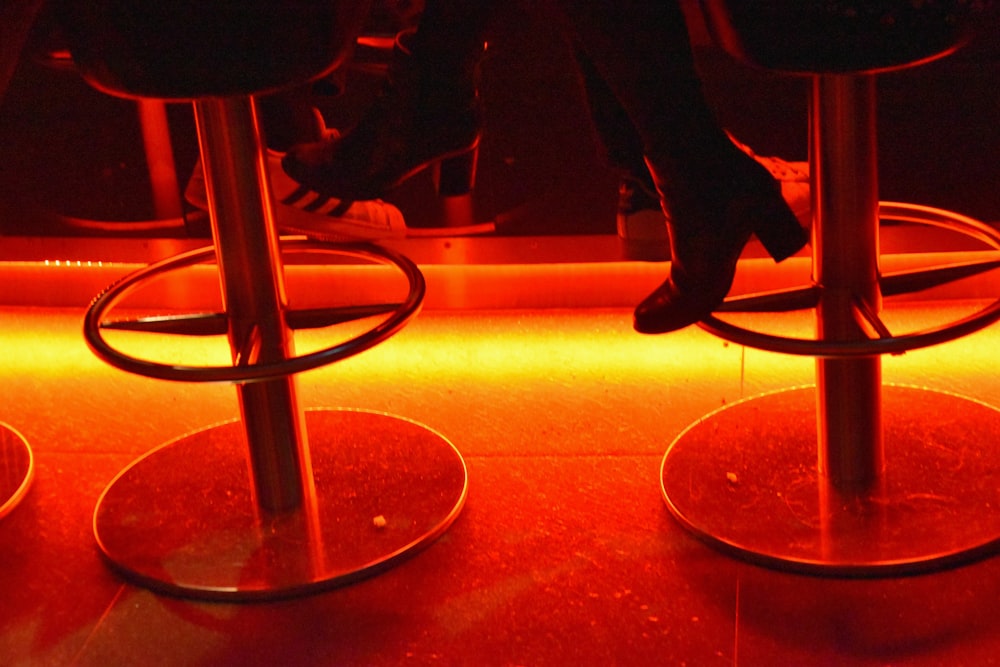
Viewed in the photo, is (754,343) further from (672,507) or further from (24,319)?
(24,319)

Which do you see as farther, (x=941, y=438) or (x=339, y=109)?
(x=339, y=109)

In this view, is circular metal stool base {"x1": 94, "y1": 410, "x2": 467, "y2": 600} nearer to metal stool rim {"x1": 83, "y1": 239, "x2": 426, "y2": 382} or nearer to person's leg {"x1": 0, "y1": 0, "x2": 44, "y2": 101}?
metal stool rim {"x1": 83, "y1": 239, "x2": 426, "y2": 382}

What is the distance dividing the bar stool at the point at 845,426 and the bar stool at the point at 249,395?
378mm

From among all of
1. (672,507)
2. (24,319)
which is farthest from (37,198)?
(672,507)

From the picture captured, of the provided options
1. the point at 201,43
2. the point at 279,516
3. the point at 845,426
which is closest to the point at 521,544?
the point at 279,516

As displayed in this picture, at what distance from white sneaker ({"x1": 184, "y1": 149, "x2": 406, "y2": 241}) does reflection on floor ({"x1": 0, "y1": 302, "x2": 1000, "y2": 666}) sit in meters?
0.31

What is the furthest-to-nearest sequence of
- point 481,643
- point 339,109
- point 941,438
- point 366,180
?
point 339,109
point 941,438
point 366,180
point 481,643

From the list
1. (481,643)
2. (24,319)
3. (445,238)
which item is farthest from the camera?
(24,319)

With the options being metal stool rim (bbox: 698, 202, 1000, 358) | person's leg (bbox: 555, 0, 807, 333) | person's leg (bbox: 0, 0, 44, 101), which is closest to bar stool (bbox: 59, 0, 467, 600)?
person's leg (bbox: 0, 0, 44, 101)

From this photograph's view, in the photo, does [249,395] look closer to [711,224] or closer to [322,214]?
[322,214]

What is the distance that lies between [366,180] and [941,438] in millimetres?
846

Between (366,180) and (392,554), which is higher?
(366,180)

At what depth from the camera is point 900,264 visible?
7.36ft

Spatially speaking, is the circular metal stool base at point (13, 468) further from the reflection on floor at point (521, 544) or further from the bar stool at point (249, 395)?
the bar stool at point (249, 395)
